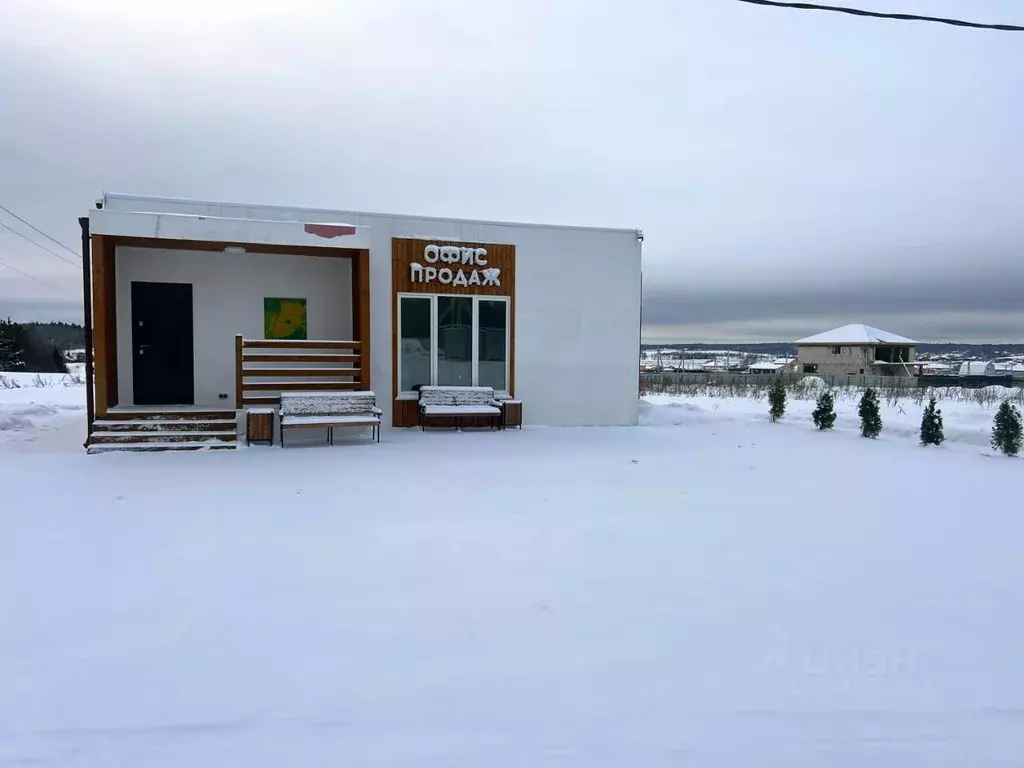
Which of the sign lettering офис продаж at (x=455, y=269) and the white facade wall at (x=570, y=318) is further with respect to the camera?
the white facade wall at (x=570, y=318)

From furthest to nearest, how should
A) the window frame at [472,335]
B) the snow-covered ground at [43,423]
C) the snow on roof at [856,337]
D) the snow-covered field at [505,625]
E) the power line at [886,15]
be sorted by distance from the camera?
the snow on roof at [856,337], the window frame at [472,335], the snow-covered ground at [43,423], the power line at [886,15], the snow-covered field at [505,625]

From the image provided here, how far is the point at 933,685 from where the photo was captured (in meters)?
2.71

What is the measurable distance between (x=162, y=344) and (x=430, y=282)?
4262 mm

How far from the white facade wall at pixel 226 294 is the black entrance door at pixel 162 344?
0.30 feet

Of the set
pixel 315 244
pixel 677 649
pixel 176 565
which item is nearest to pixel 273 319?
pixel 315 244

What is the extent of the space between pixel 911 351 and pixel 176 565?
58867mm

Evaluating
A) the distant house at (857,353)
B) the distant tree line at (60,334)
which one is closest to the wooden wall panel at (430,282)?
the distant tree line at (60,334)

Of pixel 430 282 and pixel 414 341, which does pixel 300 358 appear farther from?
pixel 430 282

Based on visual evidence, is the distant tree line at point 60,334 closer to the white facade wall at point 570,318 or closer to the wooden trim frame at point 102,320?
the wooden trim frame at point 102,320

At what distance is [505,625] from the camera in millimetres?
3180

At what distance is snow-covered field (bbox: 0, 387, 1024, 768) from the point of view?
231cm

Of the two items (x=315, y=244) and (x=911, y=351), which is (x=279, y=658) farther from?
(x=911, y=351)

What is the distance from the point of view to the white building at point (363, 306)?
9227mm

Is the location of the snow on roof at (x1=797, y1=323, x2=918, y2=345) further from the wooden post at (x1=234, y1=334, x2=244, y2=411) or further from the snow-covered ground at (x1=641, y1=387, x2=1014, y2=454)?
the wooden post at (x1=234, y1=334, x2=244, y2=411)
